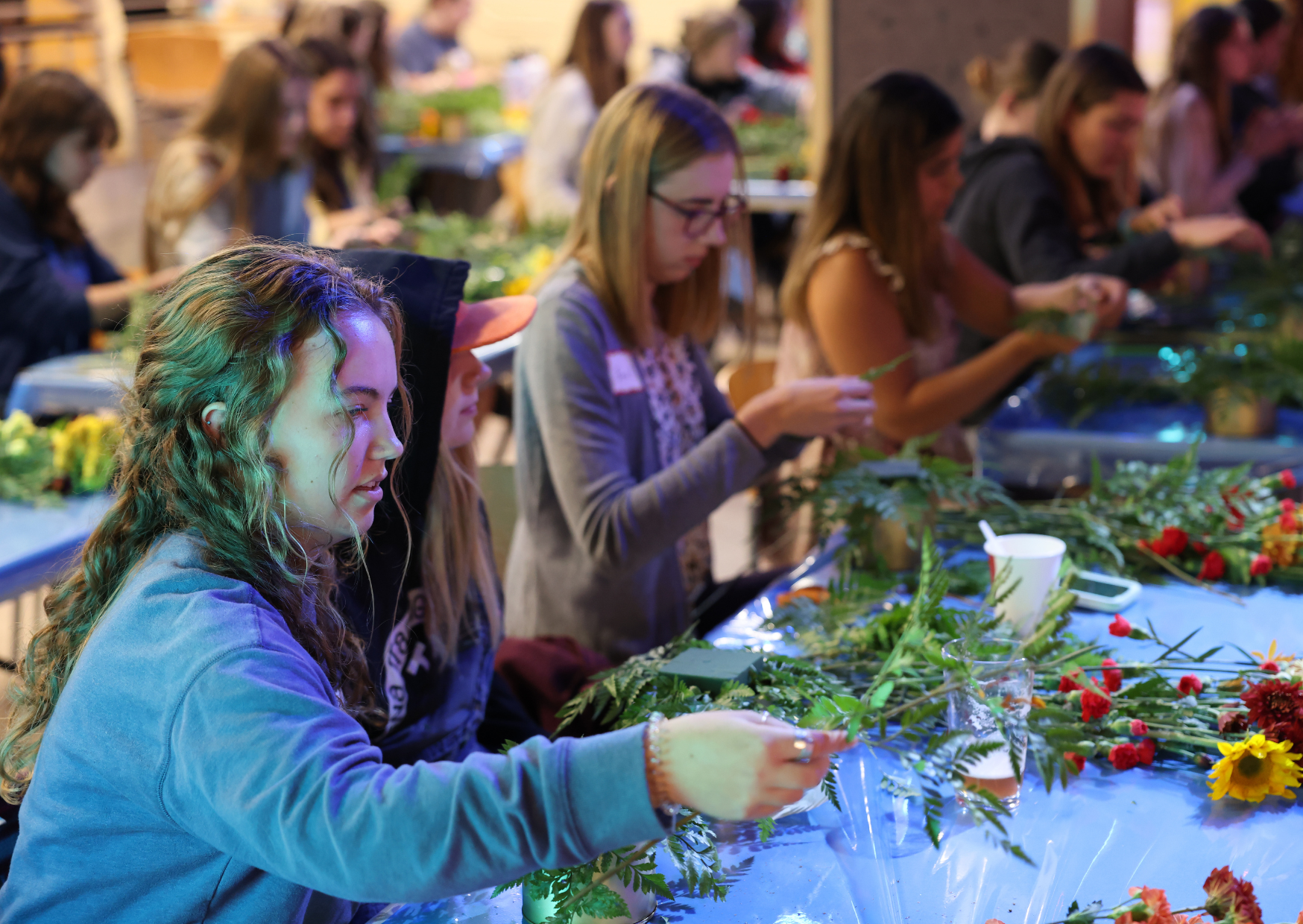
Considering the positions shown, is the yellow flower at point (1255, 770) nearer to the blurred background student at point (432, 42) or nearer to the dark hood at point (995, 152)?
the dark hood at point (995, 152)

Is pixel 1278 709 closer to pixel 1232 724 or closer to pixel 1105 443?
pixel 1232 724

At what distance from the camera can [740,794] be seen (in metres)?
0.92

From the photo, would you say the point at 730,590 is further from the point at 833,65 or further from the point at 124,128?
the point at 124,128

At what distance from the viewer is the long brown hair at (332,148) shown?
483 centimetres

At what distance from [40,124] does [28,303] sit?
1.71ft

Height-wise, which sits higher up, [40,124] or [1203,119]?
[40,124]

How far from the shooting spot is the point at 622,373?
2.14 metres

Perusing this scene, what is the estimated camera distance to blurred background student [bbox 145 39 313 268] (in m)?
3.97

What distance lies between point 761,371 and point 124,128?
344 inches

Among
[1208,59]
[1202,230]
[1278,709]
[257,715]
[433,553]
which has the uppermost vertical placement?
[1208,59]

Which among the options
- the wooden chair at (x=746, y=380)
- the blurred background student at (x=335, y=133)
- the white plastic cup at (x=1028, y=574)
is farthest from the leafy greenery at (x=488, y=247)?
the white plastic cup at (x=1028, y=574)

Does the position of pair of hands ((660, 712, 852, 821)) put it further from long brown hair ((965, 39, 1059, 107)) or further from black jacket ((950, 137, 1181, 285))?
long brown hair ((965, 39, 1059, 107))

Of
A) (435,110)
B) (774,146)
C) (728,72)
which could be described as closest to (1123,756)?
(774,146)

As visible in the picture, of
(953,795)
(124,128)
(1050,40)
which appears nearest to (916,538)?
(953,795)
